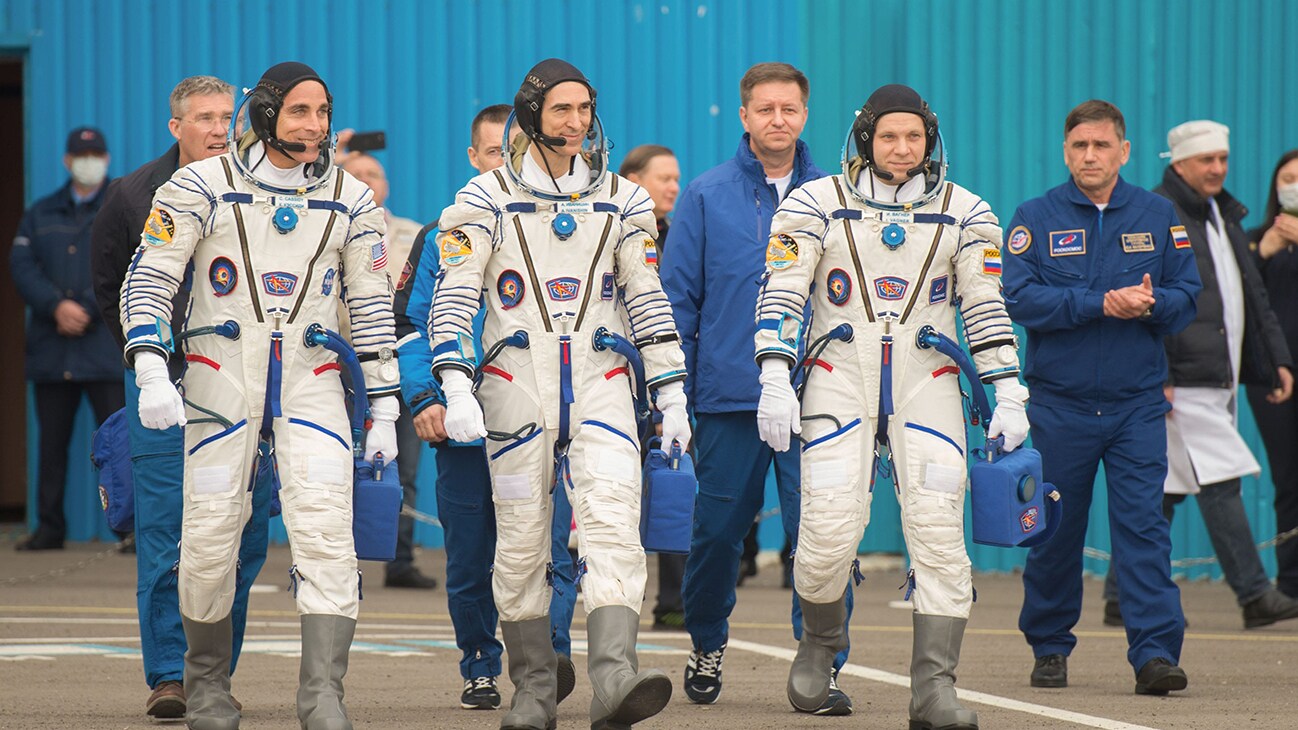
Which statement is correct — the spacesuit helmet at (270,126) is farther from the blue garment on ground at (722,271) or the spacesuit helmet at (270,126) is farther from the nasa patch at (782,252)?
the blue garment on ground at (722,271)

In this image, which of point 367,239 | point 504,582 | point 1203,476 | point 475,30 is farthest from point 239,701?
point 475,30

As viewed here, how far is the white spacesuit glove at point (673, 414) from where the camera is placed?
6832 millimetres

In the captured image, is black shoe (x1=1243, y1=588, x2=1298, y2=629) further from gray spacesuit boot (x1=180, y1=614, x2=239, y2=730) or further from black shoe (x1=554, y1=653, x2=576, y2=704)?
gray spacesuit boot (x1=180, y1=614, x2=239, y2=730)

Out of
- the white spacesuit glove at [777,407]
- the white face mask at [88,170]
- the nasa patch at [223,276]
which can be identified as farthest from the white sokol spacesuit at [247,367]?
the white face mask at [88,170]

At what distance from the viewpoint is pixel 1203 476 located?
10.6 meters

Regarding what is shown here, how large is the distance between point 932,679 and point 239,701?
2.86 m

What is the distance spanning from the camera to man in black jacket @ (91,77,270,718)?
7.29 m

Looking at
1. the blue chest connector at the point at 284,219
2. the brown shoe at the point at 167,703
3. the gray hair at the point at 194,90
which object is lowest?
the brown shoe at the point at 167,703

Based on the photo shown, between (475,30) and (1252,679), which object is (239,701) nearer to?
(1252,679)

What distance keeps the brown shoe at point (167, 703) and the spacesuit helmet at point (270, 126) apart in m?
1.97

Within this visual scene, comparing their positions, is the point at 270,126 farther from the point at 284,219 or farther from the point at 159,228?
the point at 159,228

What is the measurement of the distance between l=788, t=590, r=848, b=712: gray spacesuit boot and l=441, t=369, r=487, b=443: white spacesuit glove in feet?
5.01

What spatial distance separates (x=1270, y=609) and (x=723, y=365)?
13.8 ft

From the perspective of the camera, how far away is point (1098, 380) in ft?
28.0
